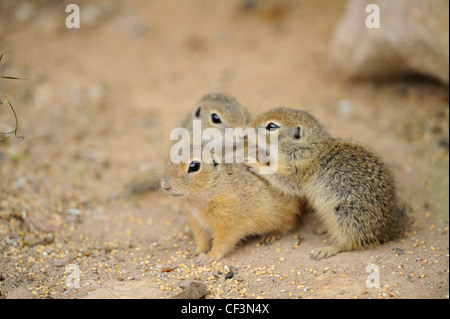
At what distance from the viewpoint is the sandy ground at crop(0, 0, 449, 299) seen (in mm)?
4797

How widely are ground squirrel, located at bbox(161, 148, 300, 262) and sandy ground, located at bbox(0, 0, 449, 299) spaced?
23cm

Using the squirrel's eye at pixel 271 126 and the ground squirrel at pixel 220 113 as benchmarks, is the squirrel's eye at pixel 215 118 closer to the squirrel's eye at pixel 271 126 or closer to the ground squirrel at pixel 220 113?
the ground squirrel at pixel 220 113

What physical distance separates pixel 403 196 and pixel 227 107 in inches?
101

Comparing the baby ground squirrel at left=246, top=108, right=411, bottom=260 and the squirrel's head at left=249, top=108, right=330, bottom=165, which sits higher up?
the squirrel's head at left=249, top=108, right=330, bottom=165

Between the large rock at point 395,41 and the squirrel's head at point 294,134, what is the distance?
2201mm

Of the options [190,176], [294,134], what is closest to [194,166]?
[190,176]

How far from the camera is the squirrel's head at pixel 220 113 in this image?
646 cm

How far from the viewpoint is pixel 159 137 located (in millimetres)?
8242

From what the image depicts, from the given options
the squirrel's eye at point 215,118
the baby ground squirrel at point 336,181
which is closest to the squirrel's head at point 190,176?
the baby ground squirrel at point 336,181

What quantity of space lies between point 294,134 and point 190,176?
4.22ft

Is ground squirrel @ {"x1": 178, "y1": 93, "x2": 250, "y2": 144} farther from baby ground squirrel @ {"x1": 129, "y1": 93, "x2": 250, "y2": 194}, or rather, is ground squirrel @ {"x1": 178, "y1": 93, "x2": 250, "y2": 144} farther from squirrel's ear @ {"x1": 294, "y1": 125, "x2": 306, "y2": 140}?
squirrel's ear @ {"x1": 294, "y1": 125, "x2": 306, "y2": 140}

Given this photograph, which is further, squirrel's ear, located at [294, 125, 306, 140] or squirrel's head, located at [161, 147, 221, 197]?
squirrel's ear, located at [294, 125, 306, 140]

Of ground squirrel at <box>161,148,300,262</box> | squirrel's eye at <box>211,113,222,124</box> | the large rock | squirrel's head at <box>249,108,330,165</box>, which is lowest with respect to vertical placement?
ground squirrel at <box>161,148,300,262</box>

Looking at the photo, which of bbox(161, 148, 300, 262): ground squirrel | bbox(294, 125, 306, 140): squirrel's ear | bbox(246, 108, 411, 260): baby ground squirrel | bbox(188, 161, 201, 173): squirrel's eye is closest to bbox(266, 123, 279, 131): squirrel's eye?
bbox(246, 108, 411, 260): baby ground squirrel
